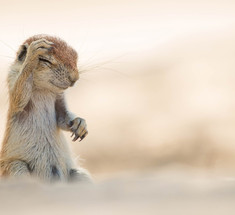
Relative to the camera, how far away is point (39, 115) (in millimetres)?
8562

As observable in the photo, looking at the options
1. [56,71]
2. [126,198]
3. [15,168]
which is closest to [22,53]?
[56,71]

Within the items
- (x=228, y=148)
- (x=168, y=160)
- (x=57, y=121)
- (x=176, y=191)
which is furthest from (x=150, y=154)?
(x=176, y=191)

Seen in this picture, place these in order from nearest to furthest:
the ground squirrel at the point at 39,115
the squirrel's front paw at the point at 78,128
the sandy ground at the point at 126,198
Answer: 1. the sandy ground at the point at 126,198
2. the ground squirrel at the point at 39,115
3. the squirrel's front paw at the point at 78,128

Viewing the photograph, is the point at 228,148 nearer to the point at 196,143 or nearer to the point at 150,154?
the point at 196,143

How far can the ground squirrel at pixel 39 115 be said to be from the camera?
8.28 meters

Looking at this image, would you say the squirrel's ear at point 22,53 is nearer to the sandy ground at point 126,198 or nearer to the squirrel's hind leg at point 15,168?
the squirrel's hind leg at point 15,168

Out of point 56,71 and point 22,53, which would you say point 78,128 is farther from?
point 22,53

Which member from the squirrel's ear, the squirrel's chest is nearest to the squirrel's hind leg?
the squirrel's chest

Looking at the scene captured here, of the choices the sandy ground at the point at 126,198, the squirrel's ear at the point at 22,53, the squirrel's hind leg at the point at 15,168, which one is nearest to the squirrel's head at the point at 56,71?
the squirrel's ear at the point at 22,53

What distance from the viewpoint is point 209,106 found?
16266mm

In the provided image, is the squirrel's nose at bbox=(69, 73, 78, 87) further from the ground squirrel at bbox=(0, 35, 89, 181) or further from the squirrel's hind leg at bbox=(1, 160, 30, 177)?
the squirrel's hind leg at bbox=(1, 160, 30, 177)

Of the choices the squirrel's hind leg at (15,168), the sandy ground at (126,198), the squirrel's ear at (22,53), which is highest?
the squirrel's ear at (22,53)

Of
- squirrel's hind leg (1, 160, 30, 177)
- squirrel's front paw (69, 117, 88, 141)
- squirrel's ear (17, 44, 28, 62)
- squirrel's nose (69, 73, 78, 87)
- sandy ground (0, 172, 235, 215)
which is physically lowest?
sandy ground (0, 172, 235, 215)

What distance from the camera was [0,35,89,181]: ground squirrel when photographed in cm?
828
